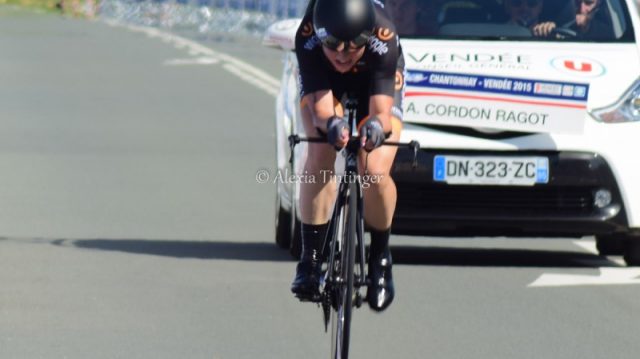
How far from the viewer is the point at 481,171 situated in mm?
10836

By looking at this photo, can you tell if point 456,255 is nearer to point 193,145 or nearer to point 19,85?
point 193,145

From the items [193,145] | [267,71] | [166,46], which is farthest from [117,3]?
[193,145]

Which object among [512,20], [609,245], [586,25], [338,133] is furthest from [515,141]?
[338,133]

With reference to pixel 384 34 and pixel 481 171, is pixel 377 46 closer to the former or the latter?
pixel 384 34

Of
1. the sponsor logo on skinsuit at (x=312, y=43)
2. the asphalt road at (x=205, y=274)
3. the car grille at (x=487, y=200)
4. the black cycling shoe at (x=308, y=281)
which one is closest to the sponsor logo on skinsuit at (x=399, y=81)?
the sponsor logo on skinsuit at (x=312, y=43)

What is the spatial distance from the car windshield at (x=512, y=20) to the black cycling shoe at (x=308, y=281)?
12.0 ft

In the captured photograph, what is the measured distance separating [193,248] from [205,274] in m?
1.28

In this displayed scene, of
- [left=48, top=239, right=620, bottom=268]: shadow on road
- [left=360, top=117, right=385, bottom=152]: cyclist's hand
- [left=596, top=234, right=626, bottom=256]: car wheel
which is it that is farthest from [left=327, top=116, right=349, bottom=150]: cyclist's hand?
[left=596, top=234, right=626, bottom=256]: car wheel

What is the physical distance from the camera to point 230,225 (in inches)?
528

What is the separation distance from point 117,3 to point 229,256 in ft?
188

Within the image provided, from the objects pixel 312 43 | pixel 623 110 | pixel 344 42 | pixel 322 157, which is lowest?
pixel 623 110

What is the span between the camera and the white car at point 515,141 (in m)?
10.8

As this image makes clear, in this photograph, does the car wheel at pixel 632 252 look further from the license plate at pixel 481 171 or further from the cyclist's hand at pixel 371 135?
the cyclist's hand at pixel 371 135

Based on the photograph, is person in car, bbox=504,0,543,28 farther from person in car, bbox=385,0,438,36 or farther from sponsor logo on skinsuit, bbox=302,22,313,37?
sponsor logo on skinsuit, bbox=302,22,313,37
